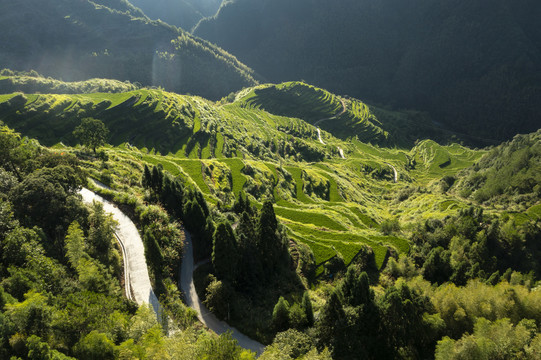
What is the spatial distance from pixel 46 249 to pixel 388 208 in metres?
134

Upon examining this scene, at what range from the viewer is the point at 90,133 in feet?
255

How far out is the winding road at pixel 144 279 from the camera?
3806 cm

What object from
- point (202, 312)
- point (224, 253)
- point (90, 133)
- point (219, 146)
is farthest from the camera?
point (219, 146)

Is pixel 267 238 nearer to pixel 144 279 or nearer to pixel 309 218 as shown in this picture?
pixel 144 279

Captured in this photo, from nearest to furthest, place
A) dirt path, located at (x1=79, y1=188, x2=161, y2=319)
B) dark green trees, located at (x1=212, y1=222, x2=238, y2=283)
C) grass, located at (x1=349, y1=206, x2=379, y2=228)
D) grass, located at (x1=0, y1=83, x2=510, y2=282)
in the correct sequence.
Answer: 1. dirt path, located at (x1=79, y1=188, x2=161, y2=319)
2. dark green trees, located at (x1=212, y1=222, x2=238, y2=283)
3. grass, located at (x1=0, y1=83, x2=510, y2=282)
4. grass, located at (x1=349, y1=206, x2=379, y2=228)

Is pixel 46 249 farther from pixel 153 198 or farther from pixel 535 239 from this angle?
pixel 535 239

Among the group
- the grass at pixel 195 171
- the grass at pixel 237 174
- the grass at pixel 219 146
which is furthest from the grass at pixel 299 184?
the grass at pixel 195 171

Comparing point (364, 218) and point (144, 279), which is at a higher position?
point (364, 218)

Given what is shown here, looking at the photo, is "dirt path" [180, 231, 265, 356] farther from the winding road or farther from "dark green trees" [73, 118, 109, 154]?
"dark green trees" [73, 118, 109, 154]

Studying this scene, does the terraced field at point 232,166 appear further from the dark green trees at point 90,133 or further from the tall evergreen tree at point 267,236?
the tall evergreen tree at point 267,236

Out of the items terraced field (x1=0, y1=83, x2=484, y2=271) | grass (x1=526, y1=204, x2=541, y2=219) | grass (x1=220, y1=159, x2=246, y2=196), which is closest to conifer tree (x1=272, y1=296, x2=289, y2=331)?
terraced field (x1=0, y1=83, x2=484, y2=271)

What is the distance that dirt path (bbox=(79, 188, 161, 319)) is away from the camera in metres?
38.3

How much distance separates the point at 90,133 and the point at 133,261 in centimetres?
5161

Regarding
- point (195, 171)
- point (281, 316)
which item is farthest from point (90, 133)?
point (281, 316)
